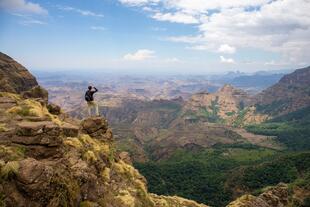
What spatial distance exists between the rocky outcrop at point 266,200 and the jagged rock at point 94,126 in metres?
51.0

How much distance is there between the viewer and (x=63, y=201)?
2600cm

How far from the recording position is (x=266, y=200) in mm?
98500

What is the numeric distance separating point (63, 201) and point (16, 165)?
4.62 meters

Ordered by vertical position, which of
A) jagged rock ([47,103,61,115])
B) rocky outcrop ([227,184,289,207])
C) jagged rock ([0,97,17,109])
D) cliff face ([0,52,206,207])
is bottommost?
rocky outcrop ([227,184,289,207])

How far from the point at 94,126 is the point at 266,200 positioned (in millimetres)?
68810

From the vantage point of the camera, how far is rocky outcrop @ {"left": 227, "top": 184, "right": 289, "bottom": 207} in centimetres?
8975

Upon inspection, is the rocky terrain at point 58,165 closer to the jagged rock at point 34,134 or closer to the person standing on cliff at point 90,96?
the jagged rock at point 34,134

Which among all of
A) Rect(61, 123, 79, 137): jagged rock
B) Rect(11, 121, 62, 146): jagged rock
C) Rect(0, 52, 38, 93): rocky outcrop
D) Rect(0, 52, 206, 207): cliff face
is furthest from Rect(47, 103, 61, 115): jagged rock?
Rect(0, 52, 38, 93): rocky outcrop

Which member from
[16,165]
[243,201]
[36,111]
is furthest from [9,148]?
[243,201]

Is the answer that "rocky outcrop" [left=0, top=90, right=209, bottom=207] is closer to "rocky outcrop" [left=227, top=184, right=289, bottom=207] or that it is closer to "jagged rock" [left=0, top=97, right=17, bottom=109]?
"jagged rock" [left=0, top=97, right=17, bottom=109]

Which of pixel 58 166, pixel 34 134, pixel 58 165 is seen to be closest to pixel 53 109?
pixel 34 134

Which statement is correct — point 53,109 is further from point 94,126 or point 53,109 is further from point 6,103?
point 6,103

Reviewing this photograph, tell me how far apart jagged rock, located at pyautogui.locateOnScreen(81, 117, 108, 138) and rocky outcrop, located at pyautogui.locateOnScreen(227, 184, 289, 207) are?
51021 millimetres

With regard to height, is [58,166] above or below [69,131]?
below
